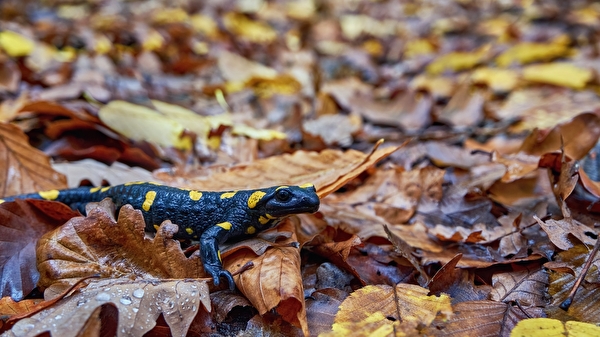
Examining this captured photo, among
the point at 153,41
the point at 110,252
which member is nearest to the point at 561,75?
the point at 110,252

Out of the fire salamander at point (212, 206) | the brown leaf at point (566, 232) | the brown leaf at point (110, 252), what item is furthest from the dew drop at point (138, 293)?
the brown leaf at point (566, 232)

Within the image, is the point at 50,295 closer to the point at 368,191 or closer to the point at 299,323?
the point at 299,323

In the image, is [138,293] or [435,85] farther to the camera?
[435,85]

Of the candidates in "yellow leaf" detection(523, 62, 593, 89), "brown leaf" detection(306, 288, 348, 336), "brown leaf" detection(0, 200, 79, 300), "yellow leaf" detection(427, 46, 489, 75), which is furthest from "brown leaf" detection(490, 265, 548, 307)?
"yellow leaf" detection(427, 46, 489, 75)

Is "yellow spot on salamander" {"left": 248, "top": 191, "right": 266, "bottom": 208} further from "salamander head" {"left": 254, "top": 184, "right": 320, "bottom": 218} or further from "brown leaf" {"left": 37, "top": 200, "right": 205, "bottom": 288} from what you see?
"brown leaf" {"left": 37, "top": 200, "right": 205, "bottom": 288}

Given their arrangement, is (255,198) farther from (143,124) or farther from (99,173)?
(143,124)
